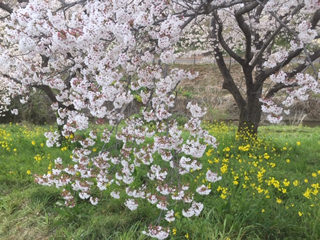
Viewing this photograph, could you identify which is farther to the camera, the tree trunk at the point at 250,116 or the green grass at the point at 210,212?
the tree trunk at the point at 250,116

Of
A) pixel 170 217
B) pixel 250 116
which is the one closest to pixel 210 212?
pixel 170 217

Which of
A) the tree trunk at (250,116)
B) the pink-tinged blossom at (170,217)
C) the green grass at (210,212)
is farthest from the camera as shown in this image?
the tree trunk at (250,116)

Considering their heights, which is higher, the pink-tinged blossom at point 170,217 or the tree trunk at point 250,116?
the tree trunk at point 250,116

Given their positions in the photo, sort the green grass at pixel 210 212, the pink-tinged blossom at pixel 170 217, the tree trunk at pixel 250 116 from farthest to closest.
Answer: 1. the tree trunk at pixel 250 116
2. the green grass at pixel 210 212
3. the pink-tinged blossom at pixel 170 217

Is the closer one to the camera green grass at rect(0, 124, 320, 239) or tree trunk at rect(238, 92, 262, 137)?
green grass at rect(0, 124, 320, 239)

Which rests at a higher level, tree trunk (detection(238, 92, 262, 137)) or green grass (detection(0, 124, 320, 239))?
tree trunk (detection(238, 92, 262, 137))

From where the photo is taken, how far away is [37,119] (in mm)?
10469

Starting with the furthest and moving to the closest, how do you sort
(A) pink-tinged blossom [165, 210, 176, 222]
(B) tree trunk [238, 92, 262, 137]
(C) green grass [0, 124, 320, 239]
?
1. (B) tree trunk [238, 92, 262, 137]
2. (C) green grass [0, 124, 320, 239]
3. (A) pink-tinged blossom [165, 210, 176, 222]

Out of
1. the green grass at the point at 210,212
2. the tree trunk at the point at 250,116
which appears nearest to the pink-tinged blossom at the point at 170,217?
the green grass at the point at 210,212

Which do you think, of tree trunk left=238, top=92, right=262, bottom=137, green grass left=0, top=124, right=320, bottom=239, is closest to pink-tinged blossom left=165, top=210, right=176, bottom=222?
green grass left=0, top=124, right=320, bottom=239

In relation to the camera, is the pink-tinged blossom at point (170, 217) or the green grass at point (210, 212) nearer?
the pink-tinged blossom at point (170, 217)

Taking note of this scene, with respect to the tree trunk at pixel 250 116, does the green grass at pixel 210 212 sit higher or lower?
lower

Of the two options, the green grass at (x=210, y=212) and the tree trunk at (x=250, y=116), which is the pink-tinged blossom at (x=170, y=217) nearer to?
the green grass at (x=210, y=212)

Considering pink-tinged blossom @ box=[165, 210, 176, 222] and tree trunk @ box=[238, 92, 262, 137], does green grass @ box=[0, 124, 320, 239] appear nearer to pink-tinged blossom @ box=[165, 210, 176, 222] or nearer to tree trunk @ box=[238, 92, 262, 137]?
pink-tinged blossom @ box=[165, 210, 176, 222]
